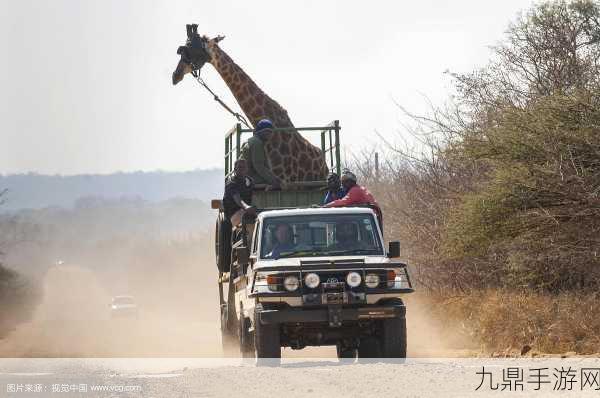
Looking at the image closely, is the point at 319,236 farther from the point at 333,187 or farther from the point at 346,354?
the point at 333,187

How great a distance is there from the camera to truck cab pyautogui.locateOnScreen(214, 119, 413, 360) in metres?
14.6

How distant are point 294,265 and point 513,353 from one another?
494 cm

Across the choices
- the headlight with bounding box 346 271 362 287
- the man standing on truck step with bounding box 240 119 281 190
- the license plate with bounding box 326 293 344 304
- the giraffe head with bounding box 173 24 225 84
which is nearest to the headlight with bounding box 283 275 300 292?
the license plate with bounding box 326 293 344 304

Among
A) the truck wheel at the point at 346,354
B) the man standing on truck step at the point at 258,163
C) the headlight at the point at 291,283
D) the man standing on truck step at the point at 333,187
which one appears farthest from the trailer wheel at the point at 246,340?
the man standing on truck step at the point at 258,163

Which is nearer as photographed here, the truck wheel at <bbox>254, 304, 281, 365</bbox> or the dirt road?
the truck wheel at <bbox>254, 304, 281, 365</bbox>

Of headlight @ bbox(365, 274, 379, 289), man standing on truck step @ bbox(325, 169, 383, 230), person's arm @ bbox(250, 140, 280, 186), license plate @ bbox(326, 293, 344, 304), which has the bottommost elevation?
license plate @ bbox(326, 293, 344, 304)

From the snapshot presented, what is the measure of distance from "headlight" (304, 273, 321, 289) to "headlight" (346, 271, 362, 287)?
14.3 inches

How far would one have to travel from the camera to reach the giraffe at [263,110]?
21.3 m

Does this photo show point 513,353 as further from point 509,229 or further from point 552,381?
point 552,381

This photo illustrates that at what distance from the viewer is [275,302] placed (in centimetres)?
1482

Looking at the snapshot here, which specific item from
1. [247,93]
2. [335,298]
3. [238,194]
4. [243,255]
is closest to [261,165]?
[238,194]

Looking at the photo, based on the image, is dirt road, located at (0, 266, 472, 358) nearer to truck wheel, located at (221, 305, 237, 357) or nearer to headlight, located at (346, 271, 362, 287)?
truck wheel, located at (221, 305, 237, 357)

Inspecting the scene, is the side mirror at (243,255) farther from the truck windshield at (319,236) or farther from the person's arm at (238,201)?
the person's arm at (238,201)

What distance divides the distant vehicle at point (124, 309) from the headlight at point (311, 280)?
129 feet
